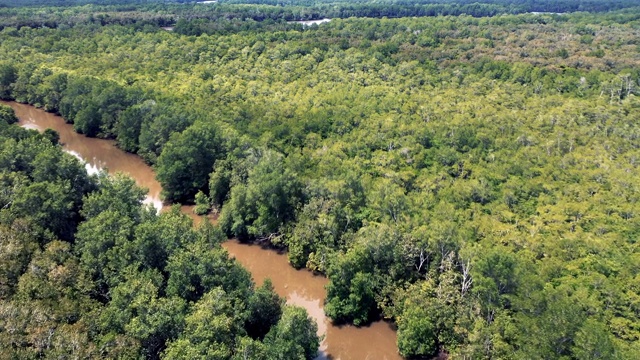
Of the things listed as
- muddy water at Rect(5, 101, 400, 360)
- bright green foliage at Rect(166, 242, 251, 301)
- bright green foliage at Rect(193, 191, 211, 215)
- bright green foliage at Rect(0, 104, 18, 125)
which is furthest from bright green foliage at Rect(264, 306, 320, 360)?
bright green foliage at Rect(0, 104, 18, 125)

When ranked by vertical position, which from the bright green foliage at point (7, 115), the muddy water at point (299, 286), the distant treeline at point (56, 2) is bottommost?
the muddy water at point (299, 286)

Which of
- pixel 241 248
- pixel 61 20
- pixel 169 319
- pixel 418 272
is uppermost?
pixel 61 20

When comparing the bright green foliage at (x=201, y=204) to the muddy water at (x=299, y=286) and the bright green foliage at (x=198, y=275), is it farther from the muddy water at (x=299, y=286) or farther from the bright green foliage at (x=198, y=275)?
the bright green foliage at (x=198, y=275)

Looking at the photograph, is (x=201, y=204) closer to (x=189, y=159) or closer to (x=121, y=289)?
(x=189, y=159)

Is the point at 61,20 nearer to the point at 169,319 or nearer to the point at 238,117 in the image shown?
the point at 238,117

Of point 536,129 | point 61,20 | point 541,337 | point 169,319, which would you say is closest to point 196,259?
point 169,319

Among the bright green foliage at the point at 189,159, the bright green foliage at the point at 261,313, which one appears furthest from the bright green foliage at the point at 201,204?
the bright green foliage at the point at 261,313
